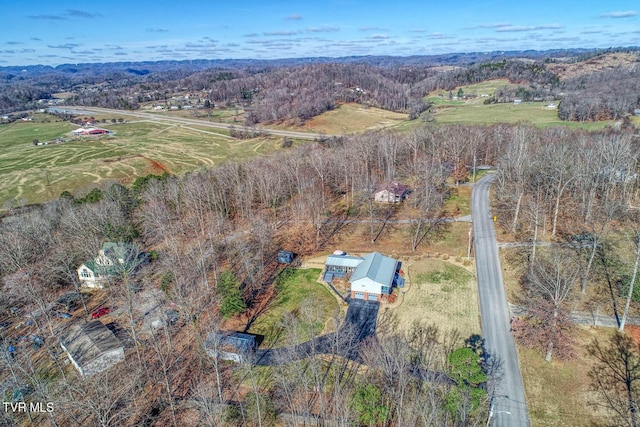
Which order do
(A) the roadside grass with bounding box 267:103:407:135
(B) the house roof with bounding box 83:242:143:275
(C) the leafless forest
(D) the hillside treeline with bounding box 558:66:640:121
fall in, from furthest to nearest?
1. (A) the roadside grass with bounding box 267:103:407:135
2. (D) the hillside treeline with bounding box 558:66:640:121
3. (B) the house roof with bounding box 83:242:143:275
4. (C) the leafless forest

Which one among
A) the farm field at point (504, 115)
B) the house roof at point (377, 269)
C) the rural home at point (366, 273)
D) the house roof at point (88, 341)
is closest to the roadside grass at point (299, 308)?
the rural home at point (366, 273)

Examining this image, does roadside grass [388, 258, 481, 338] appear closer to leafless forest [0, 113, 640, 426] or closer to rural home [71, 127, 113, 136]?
leafless forest [0, 113, 640, 426]

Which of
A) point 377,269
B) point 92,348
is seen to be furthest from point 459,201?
point 92,348

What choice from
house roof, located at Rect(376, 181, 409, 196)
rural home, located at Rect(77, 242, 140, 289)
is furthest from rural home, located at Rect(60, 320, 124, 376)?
house roof, located at Rect(376, 181, 409, 196)

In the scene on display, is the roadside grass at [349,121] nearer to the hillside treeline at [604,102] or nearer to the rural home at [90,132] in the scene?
the hillside treeline at [604,102]

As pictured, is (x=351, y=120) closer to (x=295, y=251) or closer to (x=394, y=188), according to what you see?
(x=394, y=188)

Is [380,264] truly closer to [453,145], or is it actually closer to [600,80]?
[453,145]
